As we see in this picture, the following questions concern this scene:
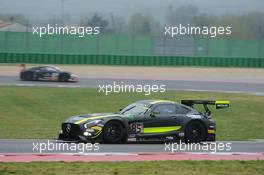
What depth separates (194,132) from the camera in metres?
18.7

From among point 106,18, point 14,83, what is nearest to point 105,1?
point 106,18

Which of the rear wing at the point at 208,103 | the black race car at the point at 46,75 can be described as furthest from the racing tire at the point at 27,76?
the rear wing at the point at 208,103

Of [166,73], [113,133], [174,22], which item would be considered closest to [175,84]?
[166,73]

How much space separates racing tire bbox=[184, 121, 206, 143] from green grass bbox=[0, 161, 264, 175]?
14.8 ft

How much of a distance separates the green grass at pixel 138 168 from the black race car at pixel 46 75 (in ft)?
88.6

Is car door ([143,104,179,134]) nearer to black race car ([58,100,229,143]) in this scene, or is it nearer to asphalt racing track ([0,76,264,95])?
black race car ([58,100,229,143])

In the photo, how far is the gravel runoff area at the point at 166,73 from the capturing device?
45.8 meters

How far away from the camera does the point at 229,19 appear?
54750 mm

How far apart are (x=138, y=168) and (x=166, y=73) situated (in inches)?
1417

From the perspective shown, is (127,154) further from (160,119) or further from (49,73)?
(49,73)

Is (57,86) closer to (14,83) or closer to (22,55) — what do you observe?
(14,83)

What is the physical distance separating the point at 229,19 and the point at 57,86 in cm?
2152

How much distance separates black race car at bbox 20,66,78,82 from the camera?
40.2 meters

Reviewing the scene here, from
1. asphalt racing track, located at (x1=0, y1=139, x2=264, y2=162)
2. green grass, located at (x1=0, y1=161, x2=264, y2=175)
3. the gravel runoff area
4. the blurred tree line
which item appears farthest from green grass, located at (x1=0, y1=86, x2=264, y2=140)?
the blurred tree line
